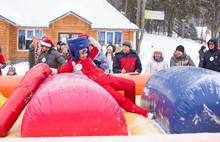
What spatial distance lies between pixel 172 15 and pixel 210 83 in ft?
136

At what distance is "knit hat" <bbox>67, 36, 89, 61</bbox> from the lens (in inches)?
184

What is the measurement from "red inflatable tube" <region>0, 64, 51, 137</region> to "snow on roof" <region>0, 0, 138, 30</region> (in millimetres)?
19488

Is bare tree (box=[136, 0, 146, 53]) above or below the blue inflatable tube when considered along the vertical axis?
above

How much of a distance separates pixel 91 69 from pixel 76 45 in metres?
0.31

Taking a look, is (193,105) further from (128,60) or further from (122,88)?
(128,60)

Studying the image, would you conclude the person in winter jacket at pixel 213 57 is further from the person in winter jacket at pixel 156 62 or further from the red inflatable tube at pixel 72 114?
the red inflatable tube at pixel 72 114

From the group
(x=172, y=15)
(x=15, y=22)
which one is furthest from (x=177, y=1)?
(x=15, y=22)

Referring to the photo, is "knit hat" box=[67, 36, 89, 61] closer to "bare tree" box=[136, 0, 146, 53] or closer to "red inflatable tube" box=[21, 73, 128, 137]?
"red inflatable tube" box=[21, 73, 128, 137]

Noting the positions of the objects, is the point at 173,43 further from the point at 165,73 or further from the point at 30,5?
the point at 165,73

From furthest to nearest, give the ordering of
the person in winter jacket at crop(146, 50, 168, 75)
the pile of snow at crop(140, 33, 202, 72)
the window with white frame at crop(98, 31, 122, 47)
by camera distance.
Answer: the pile of snow at crop(140, 33, 202, 72)
the window with white frame at crop(98, 31, 122, 47)
the person in winter jacket at crop(146, 50, 168, 75)

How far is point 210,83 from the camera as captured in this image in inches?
160

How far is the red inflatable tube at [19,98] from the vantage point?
3.89 m

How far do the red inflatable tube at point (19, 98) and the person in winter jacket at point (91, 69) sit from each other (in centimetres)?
28

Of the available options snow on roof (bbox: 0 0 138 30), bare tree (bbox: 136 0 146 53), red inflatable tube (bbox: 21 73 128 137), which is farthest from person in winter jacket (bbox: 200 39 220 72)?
bare tree (bbox: 136 0 146 53)
